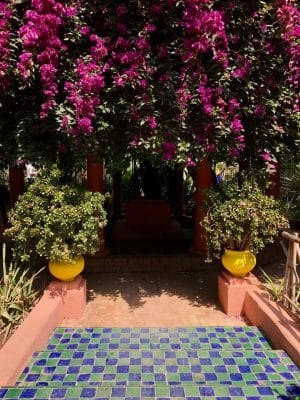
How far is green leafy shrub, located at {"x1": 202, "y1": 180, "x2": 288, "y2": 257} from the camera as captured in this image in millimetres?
4020

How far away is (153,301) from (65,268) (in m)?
1.29

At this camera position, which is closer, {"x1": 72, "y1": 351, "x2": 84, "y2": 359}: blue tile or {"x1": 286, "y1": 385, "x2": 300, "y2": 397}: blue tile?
{"x1": 286, "y1": 385, "x2": 300, "y2": 397}: blue tile

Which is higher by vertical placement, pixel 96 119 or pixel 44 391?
pixel 96 119

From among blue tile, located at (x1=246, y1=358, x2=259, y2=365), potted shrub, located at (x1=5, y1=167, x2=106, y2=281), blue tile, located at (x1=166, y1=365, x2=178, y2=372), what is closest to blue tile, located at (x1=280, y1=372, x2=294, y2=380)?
blue tile, located at (x1=246, y1=358, x2=259, y2=365)

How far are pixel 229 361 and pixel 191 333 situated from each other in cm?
72

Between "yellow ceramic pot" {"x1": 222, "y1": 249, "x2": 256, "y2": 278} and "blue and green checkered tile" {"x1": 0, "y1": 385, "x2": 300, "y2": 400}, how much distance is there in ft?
6.13

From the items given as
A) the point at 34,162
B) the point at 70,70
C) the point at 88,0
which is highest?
the point at 88,0

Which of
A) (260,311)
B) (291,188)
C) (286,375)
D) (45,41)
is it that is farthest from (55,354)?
(291,188)

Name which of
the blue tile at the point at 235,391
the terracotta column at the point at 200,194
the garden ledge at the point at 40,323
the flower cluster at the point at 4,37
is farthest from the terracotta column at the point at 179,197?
the blue tile at the point at 235,391

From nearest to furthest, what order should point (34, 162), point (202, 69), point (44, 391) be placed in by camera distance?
point (44, 391) → point (202, 69) → point (34, 162)

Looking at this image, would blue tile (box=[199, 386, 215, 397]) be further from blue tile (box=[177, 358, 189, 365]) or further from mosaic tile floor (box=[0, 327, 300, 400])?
blue tile (box=[177, 358, 189, 365])

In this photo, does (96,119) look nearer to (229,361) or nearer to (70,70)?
(70,70)

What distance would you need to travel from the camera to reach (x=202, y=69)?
3.65 m

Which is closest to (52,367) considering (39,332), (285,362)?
(39,332)
